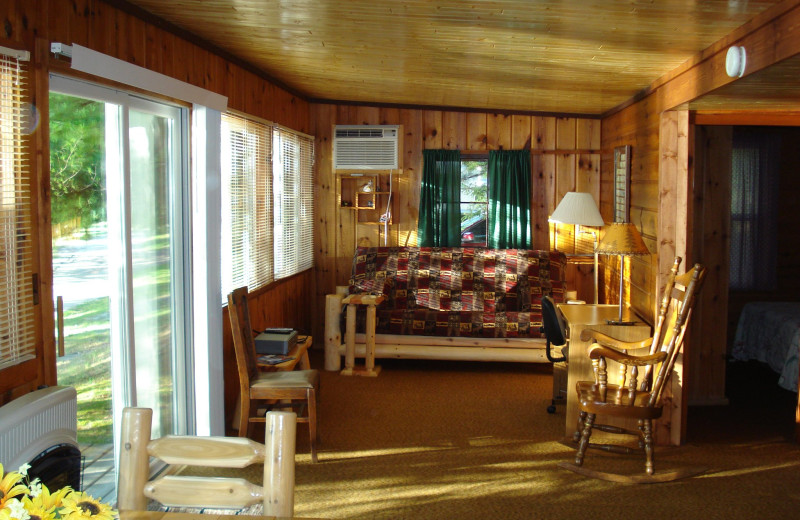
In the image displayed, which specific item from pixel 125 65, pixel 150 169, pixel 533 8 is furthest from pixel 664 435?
pixel 125 65

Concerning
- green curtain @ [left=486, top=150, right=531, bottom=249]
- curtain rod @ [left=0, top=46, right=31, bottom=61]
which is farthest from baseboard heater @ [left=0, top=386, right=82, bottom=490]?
green curtain @ [left=486, top=150, right=531, bottom=249]

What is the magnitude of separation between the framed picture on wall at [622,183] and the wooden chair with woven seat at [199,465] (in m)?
4.38

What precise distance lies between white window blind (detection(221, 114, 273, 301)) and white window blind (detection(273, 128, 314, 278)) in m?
0.25

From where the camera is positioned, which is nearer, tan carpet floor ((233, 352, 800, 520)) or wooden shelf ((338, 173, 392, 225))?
tan carpet floor ((233, 352, 800, 520))

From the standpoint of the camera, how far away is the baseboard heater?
2365mm

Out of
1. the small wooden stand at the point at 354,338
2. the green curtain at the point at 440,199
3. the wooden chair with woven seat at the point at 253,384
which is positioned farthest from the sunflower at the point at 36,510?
the green curtain at the point at 440,199

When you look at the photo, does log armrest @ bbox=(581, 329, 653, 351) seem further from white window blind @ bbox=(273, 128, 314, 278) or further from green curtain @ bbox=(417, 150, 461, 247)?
green curtain @ bbox=(417, 150, 461, 247)

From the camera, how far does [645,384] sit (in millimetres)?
4242

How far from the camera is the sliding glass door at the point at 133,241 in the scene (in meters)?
3.21

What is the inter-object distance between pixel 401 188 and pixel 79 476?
16.3ft

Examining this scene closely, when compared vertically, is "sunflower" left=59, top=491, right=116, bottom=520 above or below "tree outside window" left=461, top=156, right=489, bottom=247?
below

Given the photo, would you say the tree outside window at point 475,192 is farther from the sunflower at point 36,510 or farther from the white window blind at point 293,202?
the sunflower at point 36,510

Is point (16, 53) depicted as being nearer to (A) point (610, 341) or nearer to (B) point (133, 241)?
(B) point (133, 241)

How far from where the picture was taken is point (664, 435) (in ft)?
15.3
